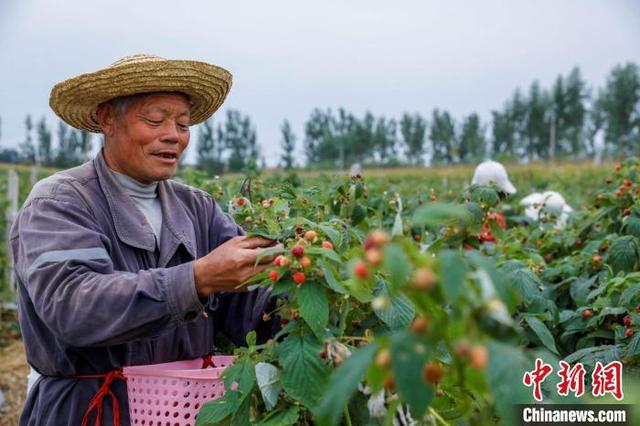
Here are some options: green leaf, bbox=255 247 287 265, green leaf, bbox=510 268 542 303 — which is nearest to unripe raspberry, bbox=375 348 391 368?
green leaf, bbox=255 247 287 265

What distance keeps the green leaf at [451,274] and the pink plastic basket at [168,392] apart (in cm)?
111

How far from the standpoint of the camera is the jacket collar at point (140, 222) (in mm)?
1995

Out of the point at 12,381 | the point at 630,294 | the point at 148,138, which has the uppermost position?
the point at 148,138

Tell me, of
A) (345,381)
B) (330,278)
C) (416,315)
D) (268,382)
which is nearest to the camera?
(345,381)

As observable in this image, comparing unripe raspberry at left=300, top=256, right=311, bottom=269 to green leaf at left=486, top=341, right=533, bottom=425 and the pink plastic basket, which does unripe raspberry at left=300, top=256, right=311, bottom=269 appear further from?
green leaf at left=486, top=341, right=533, bottom=425

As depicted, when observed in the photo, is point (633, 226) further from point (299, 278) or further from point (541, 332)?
point (299, 278)

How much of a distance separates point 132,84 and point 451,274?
156 centimetres

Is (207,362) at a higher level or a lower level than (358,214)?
lower

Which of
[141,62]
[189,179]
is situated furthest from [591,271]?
[189,179]

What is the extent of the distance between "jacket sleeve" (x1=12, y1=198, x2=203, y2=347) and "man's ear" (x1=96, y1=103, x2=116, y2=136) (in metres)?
0.51

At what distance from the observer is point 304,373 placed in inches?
52.8

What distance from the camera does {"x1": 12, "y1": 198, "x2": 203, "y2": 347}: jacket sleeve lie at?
162 cm

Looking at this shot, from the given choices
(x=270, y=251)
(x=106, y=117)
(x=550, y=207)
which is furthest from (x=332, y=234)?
(x=550, y=207)

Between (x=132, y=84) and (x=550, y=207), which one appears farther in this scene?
(x=550, y=207)
